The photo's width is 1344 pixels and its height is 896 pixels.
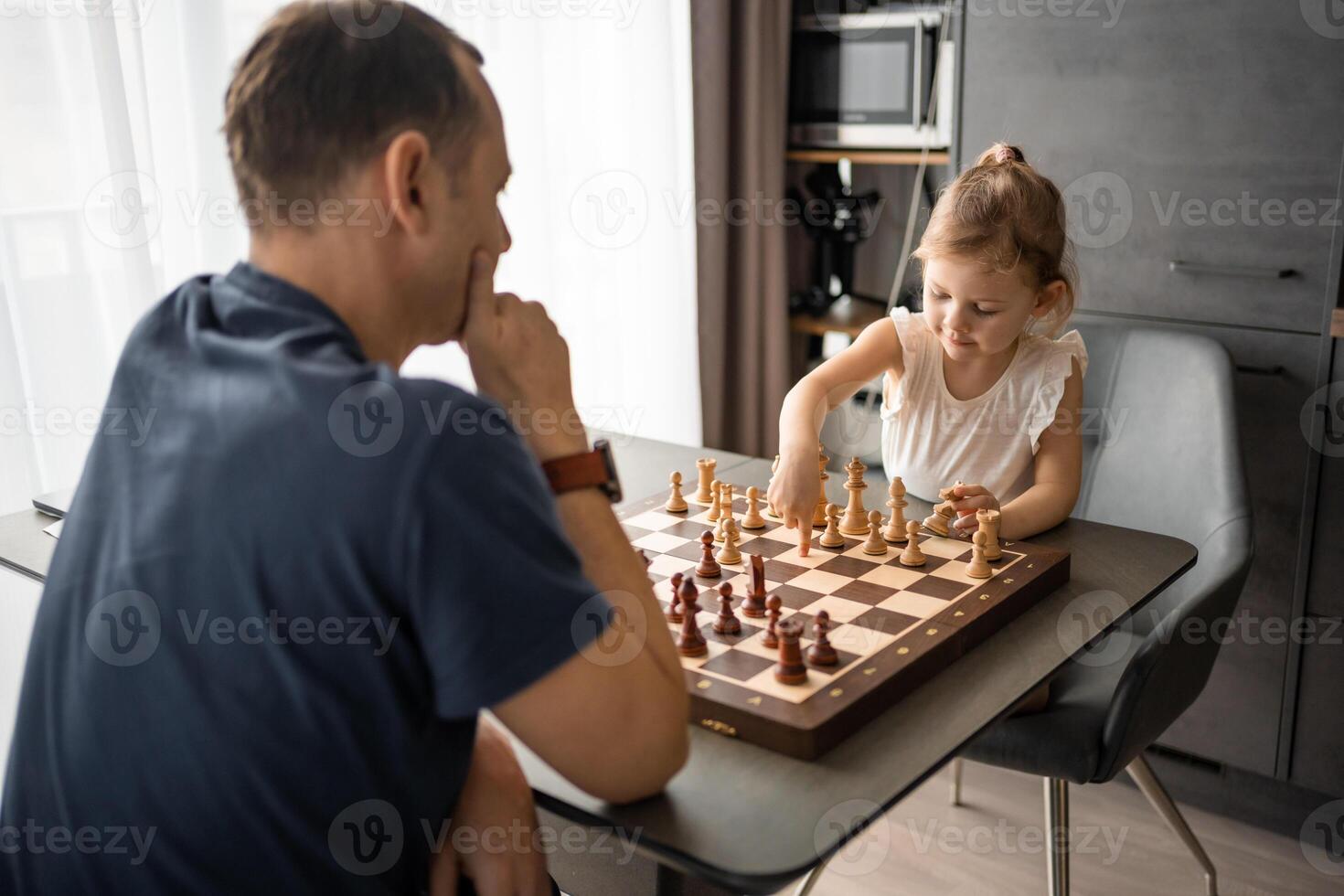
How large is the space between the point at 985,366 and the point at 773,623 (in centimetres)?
97

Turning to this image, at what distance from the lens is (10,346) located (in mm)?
2037

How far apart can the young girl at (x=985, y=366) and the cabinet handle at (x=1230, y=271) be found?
35cm

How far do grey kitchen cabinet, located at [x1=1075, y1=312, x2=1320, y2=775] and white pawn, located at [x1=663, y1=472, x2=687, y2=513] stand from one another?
967mm

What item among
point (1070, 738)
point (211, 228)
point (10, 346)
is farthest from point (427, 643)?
point (211, 228)

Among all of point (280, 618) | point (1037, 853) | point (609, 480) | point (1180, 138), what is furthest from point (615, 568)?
point (1180, 138)

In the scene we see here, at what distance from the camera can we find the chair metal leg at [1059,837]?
1.88 meters

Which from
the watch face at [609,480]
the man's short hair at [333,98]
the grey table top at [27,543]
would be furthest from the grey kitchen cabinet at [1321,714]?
the grey table top at [27,543]

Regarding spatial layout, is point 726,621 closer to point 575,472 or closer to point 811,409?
point 575,472

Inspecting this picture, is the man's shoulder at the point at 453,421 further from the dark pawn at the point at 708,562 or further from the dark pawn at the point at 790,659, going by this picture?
the dark pawn at the point at 708,562

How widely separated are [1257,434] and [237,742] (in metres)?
2.08

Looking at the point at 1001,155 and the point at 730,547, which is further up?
the point at 1001,155

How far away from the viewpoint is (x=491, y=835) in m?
1.08

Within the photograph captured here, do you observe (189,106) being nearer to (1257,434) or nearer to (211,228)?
(211,228)

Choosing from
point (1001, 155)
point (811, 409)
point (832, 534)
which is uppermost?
point (1001, 155)
